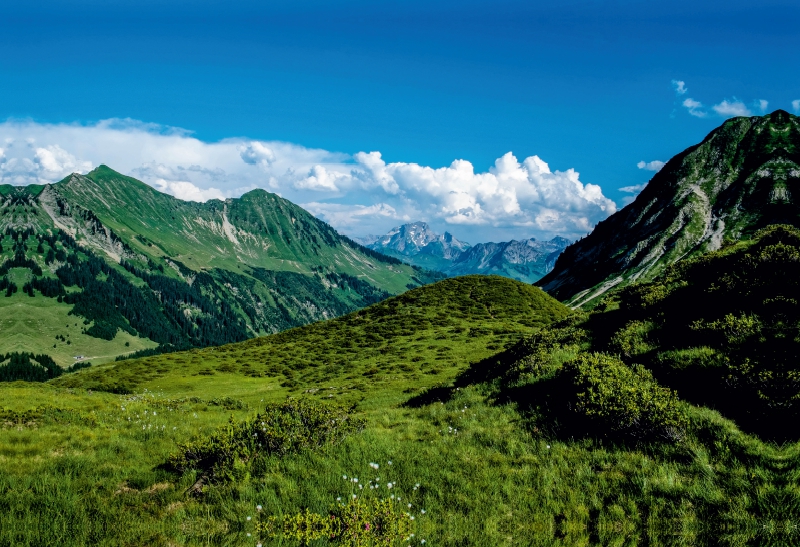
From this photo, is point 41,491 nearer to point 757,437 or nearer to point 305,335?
Result: point 757,437

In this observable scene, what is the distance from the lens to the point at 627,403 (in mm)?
10945

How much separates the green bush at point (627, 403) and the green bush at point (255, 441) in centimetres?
733

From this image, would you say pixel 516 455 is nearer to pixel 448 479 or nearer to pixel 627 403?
pixel 448 479

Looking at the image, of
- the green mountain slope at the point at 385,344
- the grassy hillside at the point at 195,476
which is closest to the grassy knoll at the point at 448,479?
the grassy hillside at the point at 195,476

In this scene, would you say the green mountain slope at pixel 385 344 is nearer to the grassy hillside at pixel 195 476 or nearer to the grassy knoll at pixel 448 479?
the grassy hillside at pixel 195 476

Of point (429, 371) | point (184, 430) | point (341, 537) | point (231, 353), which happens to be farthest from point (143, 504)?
point (231, 353)

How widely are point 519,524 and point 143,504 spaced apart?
7.76m

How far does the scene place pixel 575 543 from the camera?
707 cm

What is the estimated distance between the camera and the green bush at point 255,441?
980 centimetres

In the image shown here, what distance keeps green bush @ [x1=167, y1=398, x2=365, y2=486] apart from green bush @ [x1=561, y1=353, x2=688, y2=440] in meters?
7.33

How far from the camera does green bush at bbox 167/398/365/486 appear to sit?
9.80 metres

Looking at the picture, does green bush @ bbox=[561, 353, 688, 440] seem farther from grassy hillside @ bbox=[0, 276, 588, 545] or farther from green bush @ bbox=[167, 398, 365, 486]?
green bush @ bbox=[167, 398, 365, 486]

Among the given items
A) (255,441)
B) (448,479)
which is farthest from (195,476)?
(448,479)

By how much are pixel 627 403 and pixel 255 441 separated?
33.4 ft
